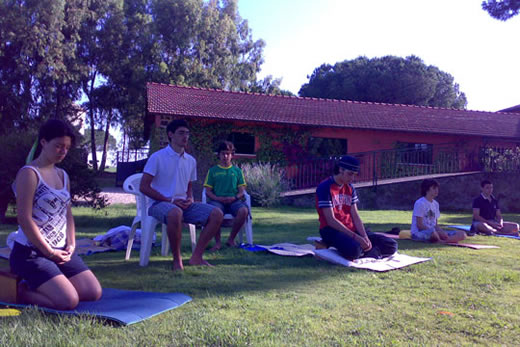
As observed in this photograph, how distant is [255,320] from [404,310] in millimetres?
1183

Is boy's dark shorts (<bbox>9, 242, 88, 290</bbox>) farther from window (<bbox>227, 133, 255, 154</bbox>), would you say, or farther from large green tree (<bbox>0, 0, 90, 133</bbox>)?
large green tree (<bbox>0, 0, 90, 133</bbox>)

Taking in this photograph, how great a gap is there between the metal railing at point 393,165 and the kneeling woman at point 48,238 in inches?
553

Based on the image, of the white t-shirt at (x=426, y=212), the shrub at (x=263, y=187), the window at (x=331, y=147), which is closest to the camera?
the white t-shirt at (x=426, y=212)

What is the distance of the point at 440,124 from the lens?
73.6ft

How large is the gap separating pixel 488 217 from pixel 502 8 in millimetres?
7486

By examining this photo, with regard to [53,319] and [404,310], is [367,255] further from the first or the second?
[53,319]

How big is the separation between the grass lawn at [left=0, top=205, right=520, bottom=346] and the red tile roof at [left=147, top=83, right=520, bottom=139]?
551 inches

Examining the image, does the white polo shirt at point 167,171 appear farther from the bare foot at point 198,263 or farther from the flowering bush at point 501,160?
the flowering bush at point 501,160

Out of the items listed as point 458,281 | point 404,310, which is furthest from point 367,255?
point 404,310

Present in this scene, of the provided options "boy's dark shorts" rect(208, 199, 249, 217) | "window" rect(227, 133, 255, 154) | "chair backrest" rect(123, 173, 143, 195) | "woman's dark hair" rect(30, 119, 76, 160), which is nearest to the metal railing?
"window" rect(227, 133, 255, 154)

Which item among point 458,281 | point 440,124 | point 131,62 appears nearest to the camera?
point 458,281

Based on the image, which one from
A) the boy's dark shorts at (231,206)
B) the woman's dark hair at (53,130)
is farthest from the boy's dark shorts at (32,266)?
the boy's dark shorts at (231,206)

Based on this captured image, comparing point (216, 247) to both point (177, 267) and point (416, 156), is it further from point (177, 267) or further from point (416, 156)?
point (416, 156)

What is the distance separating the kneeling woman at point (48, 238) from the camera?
343 cm
